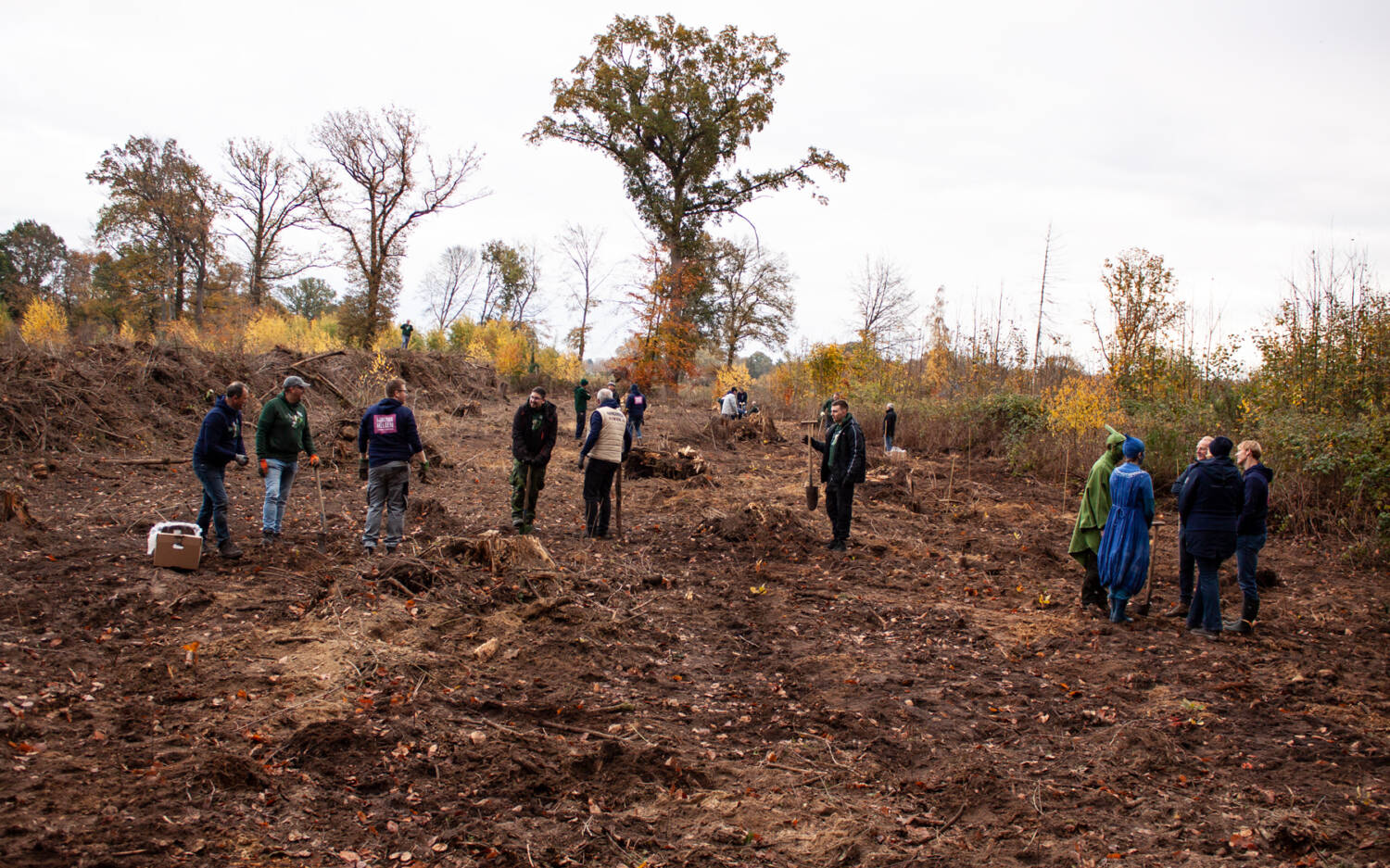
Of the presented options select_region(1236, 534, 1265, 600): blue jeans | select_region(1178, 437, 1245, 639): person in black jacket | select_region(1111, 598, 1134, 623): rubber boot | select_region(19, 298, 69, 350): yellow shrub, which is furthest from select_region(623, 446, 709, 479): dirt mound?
select_region(19, 298, 69, 350): yellow shrub

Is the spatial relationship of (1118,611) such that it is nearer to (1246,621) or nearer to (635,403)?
(1246,621)

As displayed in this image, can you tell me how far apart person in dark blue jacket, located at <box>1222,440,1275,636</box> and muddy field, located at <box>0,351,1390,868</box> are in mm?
359

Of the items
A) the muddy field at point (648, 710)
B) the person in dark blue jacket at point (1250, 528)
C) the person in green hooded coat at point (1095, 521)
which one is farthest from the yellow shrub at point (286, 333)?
the person in dark blue jacket at point (1250, 528)

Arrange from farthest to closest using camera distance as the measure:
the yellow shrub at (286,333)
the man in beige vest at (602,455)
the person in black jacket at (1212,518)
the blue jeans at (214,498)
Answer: the yellow shrub at (286,333) → the man in beige vest at (602,455) → the blue jeans at (214,498) → the person in black jacket at (1212,518)

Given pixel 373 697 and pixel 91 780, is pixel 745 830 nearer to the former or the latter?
pixel 373 697

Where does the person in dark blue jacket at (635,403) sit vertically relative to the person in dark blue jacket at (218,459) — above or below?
above

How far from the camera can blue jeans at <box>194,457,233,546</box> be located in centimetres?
696

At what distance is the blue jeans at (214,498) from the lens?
6957 mm

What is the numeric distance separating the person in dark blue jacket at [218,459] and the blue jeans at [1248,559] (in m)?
9.27

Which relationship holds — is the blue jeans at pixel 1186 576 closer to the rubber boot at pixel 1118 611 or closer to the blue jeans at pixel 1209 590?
the blue jeans at pixel 1209 590

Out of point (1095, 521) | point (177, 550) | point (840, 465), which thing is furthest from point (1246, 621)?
point (177, 550)

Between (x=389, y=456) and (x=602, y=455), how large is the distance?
2.60 metres

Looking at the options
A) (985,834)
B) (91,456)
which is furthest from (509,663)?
(91,456)

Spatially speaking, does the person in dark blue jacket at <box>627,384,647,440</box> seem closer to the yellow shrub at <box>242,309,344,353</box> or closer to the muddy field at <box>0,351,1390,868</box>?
the muddy field at <box>0,351,1390,868</box>
